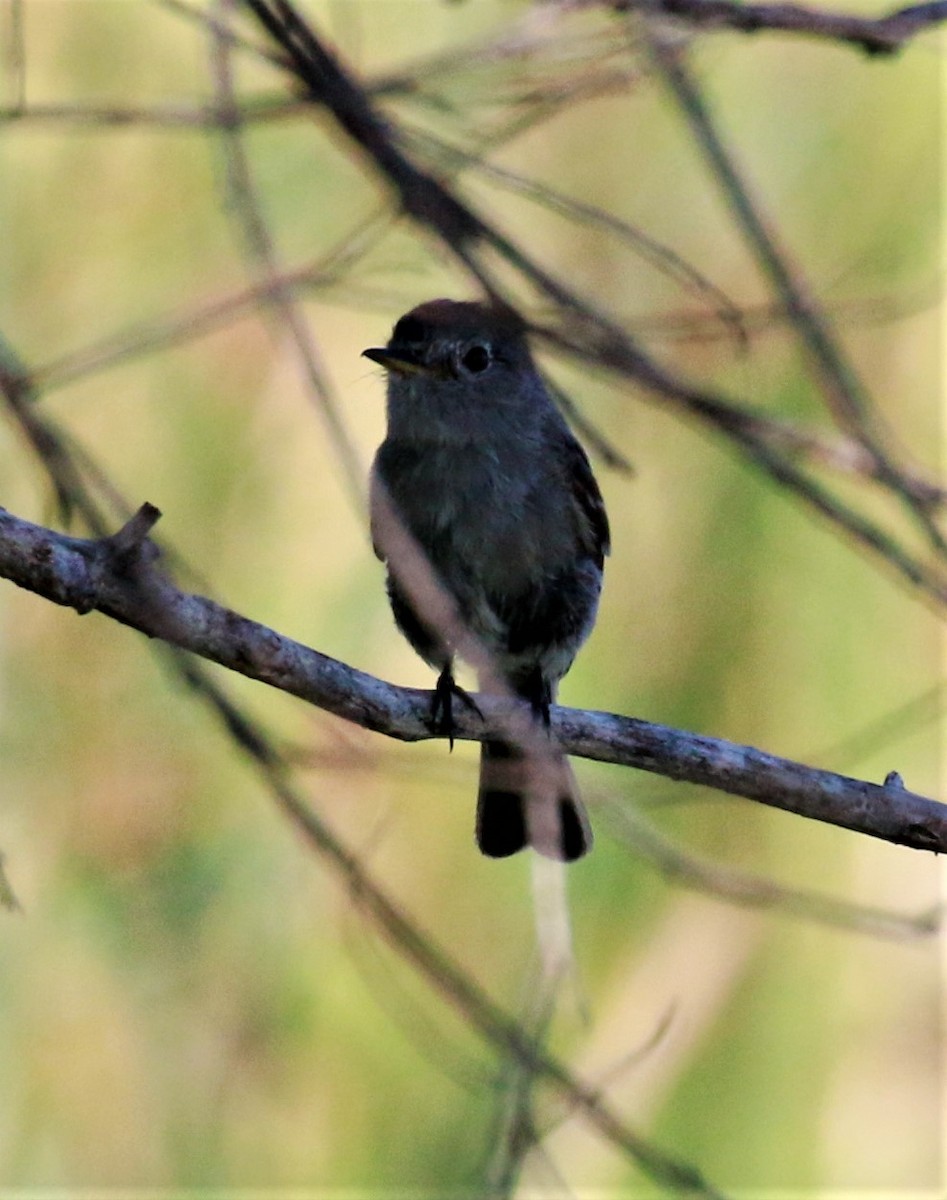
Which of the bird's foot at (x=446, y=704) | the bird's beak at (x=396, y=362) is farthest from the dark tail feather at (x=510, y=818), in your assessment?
the bird's beak at (x=396, y=362)

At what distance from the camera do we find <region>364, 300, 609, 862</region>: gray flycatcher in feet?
12.7

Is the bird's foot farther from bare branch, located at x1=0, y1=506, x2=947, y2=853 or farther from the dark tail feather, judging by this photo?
the dark tail feather

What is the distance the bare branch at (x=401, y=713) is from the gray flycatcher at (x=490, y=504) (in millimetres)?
793

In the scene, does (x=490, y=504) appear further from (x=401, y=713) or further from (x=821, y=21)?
(x=821, y=21)

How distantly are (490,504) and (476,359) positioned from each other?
1.34ft

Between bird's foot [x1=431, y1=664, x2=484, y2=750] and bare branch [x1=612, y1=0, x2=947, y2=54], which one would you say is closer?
bare branch [x1=612, y1=0, x2=947, y2=54]

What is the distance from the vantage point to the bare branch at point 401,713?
2395mm

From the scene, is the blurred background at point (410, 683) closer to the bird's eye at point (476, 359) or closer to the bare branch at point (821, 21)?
the bird's eye at point (476, 359)

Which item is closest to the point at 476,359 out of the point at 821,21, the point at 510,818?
the point at 510,818

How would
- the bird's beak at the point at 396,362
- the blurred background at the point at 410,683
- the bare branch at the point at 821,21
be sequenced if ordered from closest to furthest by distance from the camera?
the bare branch at the point at 821,21
the bird's beak at the point at 396,362
the blurred background at the point at 410,683

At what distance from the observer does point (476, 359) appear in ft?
13.3

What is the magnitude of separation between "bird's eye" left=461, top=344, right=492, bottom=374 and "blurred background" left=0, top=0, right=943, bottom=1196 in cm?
48

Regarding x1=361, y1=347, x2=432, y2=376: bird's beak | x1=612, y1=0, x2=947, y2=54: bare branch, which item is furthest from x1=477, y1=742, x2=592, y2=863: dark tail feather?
x1=612, y1=0, x2=947, y2=54: bare branch

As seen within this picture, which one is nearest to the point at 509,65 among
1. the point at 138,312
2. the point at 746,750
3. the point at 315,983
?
the point at 746,750
